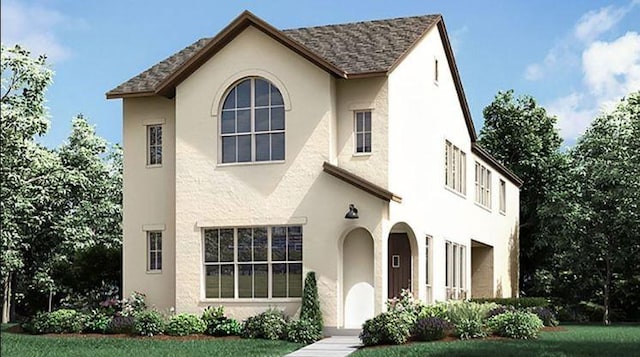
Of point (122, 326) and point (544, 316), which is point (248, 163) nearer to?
point (122, 326)

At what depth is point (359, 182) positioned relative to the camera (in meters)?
26.7

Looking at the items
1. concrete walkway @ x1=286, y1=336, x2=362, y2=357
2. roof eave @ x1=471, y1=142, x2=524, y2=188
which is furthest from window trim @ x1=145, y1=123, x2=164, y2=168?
roof eave @ x1=471, y1=142, x2=524, y2=188

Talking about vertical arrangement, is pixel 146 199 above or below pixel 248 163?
below

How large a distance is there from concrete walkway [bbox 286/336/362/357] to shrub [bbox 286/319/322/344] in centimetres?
27

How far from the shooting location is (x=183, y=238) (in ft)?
93.9

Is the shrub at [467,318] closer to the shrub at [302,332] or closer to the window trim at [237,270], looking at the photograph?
the shrub at [302,332]

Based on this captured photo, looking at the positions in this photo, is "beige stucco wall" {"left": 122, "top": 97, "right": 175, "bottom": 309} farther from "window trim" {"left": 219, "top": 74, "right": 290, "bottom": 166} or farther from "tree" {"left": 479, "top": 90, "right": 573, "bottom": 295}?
"tree" {"left": 479, "top": 90, "right": 573, "bottom": 295}

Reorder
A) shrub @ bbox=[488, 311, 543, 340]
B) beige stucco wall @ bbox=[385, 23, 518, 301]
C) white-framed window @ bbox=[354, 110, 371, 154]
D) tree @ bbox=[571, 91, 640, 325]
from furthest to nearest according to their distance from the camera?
tree @ bbox=[571, 91, 640, 325] < beige stucco wall @ bbox=[385, 23, 518, 301] < white-framed window @ bbox=[354, 110, 371, 154] < shrub @ bbox=[488, 311, 543, 340]

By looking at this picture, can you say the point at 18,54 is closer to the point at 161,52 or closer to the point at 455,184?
the point at 161,52

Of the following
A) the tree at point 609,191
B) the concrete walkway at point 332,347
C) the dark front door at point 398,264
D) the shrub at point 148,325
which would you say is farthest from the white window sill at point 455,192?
the shrub at point 148,325

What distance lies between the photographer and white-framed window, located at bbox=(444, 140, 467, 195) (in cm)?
3344

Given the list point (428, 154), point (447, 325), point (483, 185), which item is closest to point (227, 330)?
point (447, 325)

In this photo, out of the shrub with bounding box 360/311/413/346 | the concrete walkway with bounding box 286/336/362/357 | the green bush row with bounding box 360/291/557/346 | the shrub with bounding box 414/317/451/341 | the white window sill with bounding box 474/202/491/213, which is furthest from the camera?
the white window sill with bounding box 474/202/491/213

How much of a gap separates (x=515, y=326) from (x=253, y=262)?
7768 millimetres
